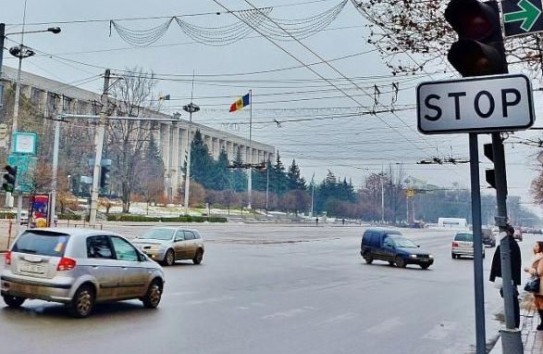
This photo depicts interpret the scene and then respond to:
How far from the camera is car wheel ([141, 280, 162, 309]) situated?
1185 cm

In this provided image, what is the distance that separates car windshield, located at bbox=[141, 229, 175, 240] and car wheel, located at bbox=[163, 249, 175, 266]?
736 mm

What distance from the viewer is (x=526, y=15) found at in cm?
515

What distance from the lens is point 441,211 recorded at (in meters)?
138

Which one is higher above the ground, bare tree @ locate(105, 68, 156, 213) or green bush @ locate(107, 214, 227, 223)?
bare tree @ locate(105, 68, 156, 213)

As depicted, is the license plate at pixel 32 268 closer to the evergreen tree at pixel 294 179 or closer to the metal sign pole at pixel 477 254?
the metal sign pole at pixel 477 254

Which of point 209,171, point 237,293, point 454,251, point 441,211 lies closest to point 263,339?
point 237,293

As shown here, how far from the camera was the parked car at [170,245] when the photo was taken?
2312 centimetres

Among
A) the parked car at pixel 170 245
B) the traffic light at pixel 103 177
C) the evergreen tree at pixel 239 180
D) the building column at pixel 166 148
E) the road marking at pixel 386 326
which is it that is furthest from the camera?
the evergreen tree at pixel 239 180

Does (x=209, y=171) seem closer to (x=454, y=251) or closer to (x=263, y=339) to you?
(x=454, y=251)

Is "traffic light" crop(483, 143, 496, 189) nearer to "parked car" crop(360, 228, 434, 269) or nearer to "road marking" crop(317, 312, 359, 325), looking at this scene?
"road marking" crop(317, 312, 359, 325)

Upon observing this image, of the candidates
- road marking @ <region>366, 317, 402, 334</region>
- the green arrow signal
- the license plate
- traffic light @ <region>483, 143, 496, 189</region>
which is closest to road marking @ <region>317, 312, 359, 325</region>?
road marking @ <region>366, 317, 402, 334</region>

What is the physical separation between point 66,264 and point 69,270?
0.39 ft

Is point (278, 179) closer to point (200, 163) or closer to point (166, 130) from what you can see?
point (200, 163)

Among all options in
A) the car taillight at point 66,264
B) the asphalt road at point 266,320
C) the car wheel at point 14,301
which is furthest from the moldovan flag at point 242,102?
the car taillight at point 66,264
